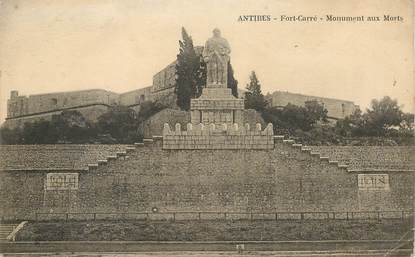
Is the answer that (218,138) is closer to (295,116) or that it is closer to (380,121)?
(295,116)

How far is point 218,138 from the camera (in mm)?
19500

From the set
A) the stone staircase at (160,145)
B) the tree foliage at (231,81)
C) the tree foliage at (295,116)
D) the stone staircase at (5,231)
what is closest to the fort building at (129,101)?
the tree foliage at (231,81)

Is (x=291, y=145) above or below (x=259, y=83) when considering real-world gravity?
below

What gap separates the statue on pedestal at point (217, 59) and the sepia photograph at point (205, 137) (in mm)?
35

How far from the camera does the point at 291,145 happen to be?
1942cm

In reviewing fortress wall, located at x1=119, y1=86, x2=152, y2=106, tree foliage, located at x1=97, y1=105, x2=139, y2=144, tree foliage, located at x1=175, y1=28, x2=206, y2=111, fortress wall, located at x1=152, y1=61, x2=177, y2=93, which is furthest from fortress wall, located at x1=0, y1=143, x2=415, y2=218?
tree foliage, located at x1=175, y1=28, x2=206, y2=111

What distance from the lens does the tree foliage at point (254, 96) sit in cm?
1966

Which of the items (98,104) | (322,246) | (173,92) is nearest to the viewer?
(322,246)

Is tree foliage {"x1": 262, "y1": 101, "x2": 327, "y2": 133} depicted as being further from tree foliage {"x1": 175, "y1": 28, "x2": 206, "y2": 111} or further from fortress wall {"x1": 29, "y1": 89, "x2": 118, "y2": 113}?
fortress wall {"x1": 29, "y1": 89, "x2": 118, "y2": 113}

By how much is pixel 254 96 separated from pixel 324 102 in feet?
5.91

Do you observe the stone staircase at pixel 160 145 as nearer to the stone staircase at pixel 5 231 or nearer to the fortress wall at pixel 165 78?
the fortress wall at pixel 165 78

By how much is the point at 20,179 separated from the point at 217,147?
15.6 feet

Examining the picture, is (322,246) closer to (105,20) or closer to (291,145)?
(291,145)

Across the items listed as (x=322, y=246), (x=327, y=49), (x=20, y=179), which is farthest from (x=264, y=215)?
(x=20, y=179)
